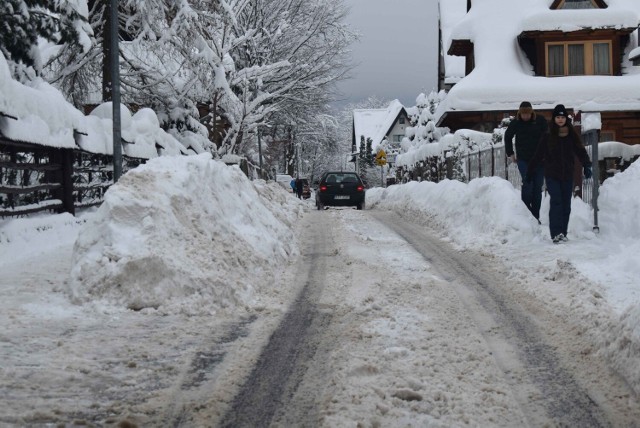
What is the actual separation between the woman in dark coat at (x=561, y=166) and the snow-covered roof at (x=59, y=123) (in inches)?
276

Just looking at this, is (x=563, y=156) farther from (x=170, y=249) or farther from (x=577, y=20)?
(x=577, y=20)

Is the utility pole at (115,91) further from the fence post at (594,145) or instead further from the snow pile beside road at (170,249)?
the fence post at (594,145)

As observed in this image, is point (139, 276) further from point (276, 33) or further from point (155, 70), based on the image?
point (276, 33)

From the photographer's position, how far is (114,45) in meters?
10.5

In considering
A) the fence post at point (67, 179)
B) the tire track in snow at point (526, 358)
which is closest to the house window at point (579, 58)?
the fence post at point (67, 179)

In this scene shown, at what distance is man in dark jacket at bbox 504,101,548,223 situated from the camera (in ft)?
29.8

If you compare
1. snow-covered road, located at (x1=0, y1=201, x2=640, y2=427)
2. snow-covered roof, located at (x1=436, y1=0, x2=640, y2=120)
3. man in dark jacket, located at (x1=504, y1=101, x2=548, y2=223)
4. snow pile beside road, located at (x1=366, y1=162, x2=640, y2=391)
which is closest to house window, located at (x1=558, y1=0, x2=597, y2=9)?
snow-covered roof, located at (x1=436, y1=0, x2=640, y2=120)

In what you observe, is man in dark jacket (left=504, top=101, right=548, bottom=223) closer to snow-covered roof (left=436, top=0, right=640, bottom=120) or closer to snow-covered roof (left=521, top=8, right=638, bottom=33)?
snow-covered roof (left=436, top=0, right=640, bottom=120)

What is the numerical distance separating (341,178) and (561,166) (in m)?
13.5

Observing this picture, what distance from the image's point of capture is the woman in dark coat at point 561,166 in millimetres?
8117

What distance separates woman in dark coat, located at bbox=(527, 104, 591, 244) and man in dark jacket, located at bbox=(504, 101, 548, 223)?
80cm

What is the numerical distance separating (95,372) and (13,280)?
10.2 feet

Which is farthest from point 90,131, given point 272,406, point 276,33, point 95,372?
point 276,33

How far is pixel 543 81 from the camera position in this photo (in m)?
21.2
